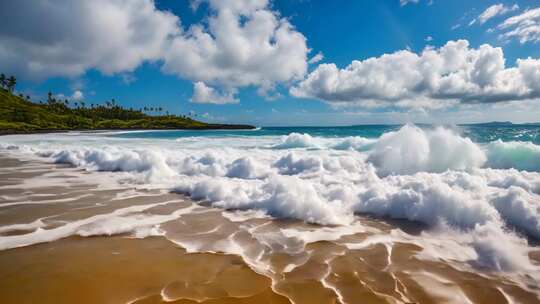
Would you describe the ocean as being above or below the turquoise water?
above

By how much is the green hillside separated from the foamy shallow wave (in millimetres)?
85632

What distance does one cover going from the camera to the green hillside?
313 ft

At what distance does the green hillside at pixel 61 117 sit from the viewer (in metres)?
95.4

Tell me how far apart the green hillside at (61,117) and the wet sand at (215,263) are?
8985cm

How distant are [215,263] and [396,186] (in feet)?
22.3

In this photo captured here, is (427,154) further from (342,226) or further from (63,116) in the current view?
(63,116)

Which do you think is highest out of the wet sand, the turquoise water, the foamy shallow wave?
the foamy shallow wave

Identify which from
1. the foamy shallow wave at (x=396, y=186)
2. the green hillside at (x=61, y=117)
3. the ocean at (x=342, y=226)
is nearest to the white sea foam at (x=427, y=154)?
the foamy shallow wave at (x=396, y=186)

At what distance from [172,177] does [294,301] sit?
9.46 meters

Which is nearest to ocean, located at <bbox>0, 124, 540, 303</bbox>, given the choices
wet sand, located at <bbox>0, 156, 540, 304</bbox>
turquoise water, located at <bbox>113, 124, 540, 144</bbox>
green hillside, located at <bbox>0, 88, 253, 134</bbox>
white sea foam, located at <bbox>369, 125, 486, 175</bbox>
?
wet sand, located at <bbox>0, 156, 540, 304</bbox>

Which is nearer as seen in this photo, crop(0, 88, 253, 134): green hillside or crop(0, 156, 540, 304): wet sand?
crop(0, 156, 540, 304): wet sand

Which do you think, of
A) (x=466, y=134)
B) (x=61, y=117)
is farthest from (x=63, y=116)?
(x=466, y=134)

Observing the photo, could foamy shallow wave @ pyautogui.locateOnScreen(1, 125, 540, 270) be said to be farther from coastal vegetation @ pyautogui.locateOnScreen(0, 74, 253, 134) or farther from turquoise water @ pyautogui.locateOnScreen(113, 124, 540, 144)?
coastal vegetation @ pyautogui.locateOnScreen(0, 74, 253, 134)

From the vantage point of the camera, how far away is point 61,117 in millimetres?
118938
